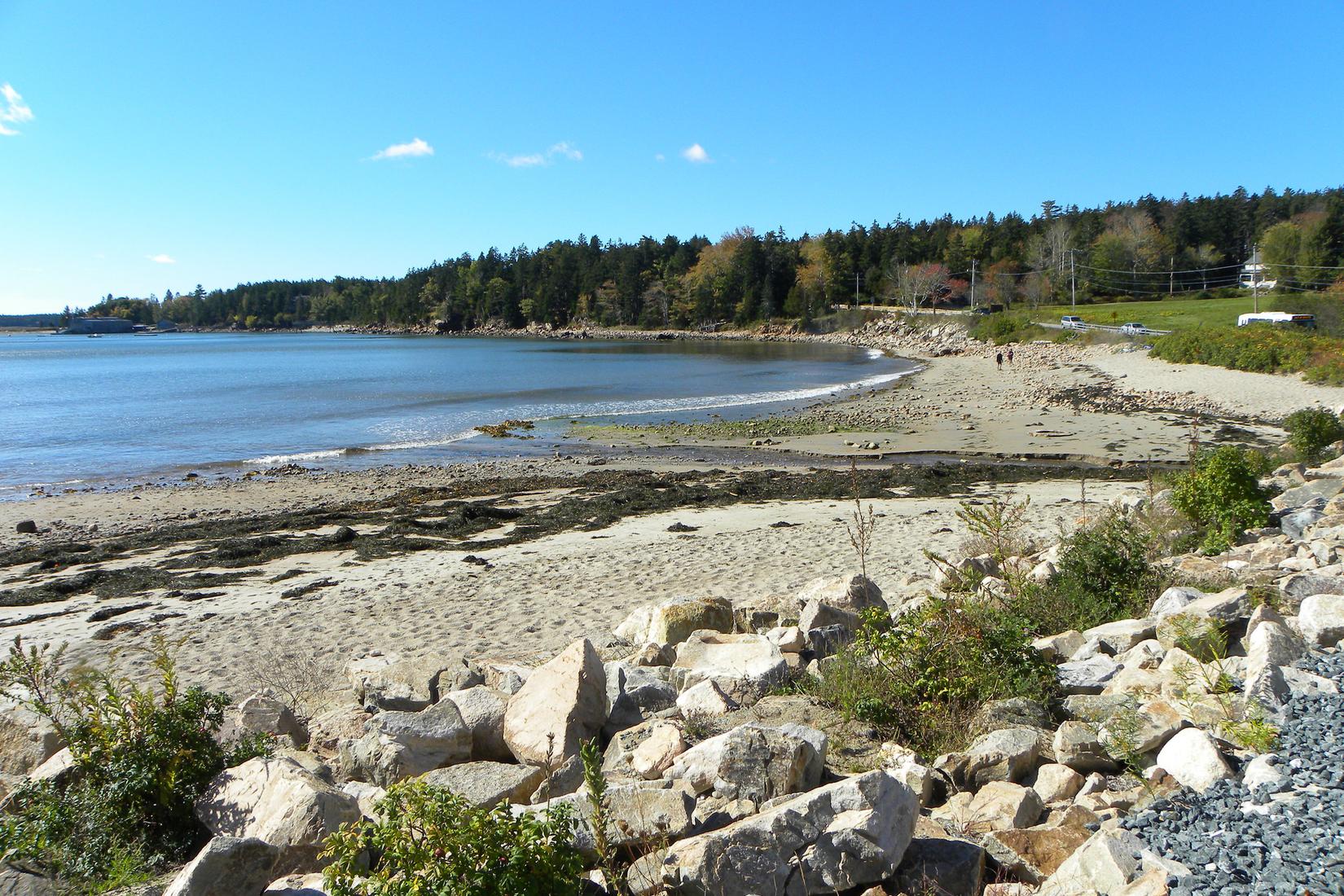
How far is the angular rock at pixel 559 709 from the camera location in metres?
4.85

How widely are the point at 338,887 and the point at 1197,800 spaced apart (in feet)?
11.9

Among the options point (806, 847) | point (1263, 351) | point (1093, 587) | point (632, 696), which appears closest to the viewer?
point (806, 847)

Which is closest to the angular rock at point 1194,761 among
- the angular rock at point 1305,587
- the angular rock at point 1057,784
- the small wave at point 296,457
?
the angular rock at point 1057,784

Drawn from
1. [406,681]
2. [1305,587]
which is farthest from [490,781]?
[1305,587]

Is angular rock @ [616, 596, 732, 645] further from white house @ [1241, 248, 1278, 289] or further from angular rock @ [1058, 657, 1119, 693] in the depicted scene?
white house @ [1241, 248, 1278, 289]

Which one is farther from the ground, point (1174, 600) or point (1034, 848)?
point (1174, 600)

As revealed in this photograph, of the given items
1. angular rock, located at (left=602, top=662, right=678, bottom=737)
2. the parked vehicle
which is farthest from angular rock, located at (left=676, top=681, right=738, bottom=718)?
the parked vehicle

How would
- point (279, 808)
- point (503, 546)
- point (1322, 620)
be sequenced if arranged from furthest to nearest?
point (503, 546) → point (1322, 620) → point (279, 808)

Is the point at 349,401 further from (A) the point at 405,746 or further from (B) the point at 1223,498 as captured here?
(A) the point at 405,746

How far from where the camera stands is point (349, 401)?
48.7 meters

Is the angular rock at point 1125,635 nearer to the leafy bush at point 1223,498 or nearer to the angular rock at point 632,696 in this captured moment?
the angular rock at point 632,696

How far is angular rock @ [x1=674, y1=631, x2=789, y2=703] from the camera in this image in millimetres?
6102

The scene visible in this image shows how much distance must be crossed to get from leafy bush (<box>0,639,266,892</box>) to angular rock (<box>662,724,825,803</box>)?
7.88ft

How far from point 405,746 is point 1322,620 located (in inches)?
217
